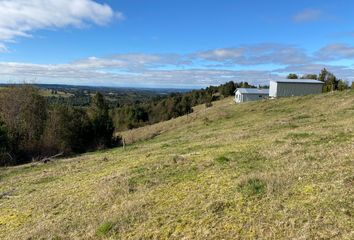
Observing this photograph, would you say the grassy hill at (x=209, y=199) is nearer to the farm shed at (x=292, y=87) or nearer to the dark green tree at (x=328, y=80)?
the farm shed at (x=292, y=87)

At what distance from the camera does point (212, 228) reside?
678 cm

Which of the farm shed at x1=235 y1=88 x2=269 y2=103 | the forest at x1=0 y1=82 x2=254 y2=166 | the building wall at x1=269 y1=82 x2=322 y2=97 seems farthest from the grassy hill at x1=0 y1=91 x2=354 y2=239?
the farm shed at x1=235 y1=88 x2=269 y2=103

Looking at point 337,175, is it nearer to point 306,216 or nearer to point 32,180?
point 306,216

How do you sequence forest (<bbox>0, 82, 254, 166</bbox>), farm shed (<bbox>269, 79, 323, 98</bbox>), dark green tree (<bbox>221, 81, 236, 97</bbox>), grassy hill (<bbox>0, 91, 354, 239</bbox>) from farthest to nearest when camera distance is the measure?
dark green tree (<bbox>221, 81, 236, 97</bbox>) < farm shed (<bbox>269, 79, 323, 98</bbox>) < forest (<bbox>0, 82, 254, 166</bbox>) < grassy hill (<bbox>0, 91, 354, 239</bbox>)

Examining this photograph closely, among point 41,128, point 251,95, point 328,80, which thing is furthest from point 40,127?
point 328,80

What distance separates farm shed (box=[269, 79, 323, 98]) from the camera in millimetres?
63188

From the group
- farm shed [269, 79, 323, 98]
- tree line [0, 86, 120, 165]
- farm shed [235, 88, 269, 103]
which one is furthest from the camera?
farm shed [235, 88, 269, 103]

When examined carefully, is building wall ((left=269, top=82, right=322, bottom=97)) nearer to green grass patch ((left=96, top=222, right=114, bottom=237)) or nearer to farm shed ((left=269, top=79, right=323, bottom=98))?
farm shed ((left=269, top=79, right=323, bottom=98))

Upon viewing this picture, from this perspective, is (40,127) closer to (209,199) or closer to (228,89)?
(209,199)

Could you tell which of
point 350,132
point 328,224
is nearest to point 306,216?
point 328,224

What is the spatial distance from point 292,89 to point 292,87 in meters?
0.37

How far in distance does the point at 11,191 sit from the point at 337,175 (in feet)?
39.0

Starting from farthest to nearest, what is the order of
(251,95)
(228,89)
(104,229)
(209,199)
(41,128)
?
(228,89) < (251,95) < (41,128) < (209,199) < (104,229)

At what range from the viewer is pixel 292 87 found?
63156mm
